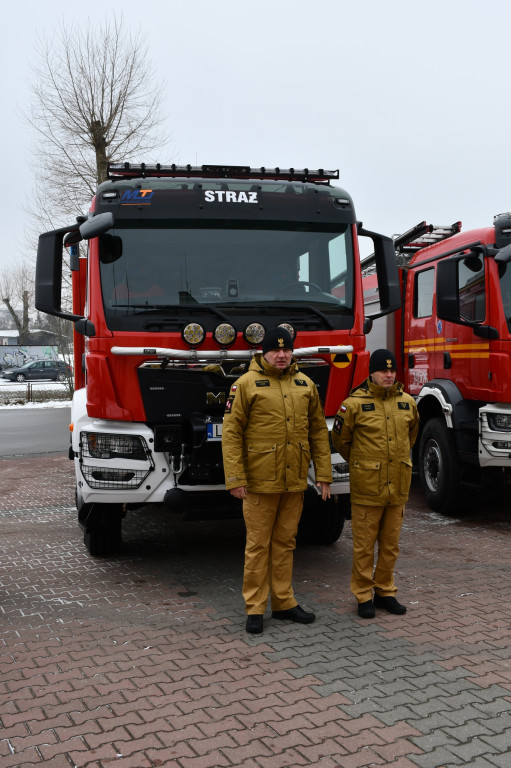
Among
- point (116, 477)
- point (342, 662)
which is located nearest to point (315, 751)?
point (342, 662)

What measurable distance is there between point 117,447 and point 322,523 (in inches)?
83.7

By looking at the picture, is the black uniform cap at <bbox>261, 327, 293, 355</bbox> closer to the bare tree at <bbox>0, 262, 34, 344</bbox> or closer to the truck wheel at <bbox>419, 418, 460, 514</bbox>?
the truck wheel at <bbox>419, 418, 460, 514</bbox>

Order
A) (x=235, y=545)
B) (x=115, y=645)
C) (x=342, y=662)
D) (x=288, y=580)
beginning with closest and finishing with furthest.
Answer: (x=342, y=662), (x=115, y=645), (x=288, y=580), (x=235, y=545)

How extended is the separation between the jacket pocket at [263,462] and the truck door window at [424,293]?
169 inches

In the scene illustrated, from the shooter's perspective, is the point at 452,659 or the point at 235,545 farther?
the point at 235,545

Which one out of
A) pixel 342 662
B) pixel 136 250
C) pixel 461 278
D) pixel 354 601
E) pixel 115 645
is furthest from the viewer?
pixel 461 278

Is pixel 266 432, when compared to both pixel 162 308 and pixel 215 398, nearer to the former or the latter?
pixel 215 398

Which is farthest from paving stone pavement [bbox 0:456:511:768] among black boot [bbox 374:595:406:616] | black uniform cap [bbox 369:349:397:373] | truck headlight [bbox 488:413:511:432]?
black uniform cap [bbox 369:349:397:373]

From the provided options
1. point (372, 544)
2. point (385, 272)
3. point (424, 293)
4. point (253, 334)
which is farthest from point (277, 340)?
point (424, 293)

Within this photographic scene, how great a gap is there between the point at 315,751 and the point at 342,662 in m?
0.94

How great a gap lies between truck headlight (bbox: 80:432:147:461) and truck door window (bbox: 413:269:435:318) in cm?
422

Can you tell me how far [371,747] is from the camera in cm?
315

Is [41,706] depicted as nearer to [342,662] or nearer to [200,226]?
[342,662]

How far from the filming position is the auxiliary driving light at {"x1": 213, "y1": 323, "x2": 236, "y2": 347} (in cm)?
527
